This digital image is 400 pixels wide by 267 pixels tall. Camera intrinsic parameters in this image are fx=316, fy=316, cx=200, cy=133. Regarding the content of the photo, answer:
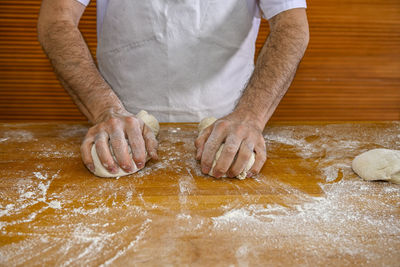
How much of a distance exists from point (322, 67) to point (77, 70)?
2259 millimetres

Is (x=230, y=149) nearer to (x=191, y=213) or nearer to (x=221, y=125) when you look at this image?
(x=221, y=125)

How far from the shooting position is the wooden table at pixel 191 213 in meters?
0.70

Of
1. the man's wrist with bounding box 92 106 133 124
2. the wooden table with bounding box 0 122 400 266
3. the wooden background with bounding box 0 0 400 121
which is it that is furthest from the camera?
the wooden background with bounding box 0 0 400 121

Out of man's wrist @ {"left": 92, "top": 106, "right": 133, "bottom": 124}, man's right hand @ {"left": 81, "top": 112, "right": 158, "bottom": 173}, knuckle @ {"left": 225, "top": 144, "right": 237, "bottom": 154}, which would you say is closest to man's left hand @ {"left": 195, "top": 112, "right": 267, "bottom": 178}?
knuckle @ {"left": 225, "top": 144, "right": 237, "bottom": 154}

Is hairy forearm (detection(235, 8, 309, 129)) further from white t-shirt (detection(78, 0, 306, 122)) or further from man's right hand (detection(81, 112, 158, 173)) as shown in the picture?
man's right hand (detection(81, 112, 158, 173))

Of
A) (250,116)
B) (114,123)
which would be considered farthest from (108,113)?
(250,116)

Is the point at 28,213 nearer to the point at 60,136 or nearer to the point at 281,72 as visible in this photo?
the point at 60,136

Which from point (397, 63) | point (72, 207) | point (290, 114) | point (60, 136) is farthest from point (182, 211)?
point (397, 63)

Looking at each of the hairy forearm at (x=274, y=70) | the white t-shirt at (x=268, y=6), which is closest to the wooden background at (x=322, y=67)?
the white t-shirt at (x=268, y=6)

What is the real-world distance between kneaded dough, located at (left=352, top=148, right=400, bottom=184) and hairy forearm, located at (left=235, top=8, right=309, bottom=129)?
0.36 metres

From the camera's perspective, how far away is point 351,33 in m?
2.76

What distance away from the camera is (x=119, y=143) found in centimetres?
100

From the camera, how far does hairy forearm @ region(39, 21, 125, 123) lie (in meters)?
1.20

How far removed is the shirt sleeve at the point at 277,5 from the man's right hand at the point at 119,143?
32.6 inches
